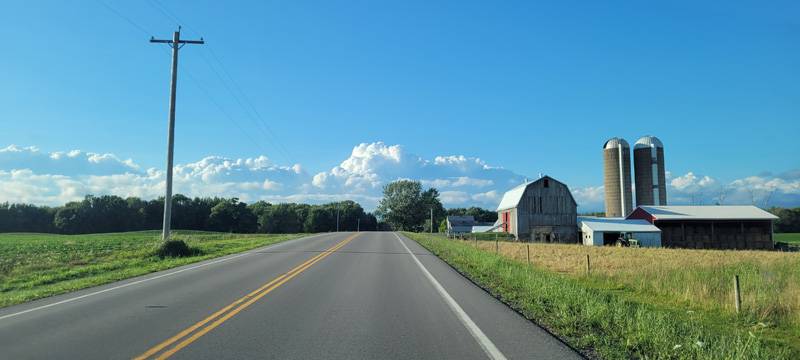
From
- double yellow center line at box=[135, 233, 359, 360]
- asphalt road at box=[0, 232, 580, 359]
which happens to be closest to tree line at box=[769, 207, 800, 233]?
asphalt road at box=[0, 232, 580, 359]

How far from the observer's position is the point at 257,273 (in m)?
15.1

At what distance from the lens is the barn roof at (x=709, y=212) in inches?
2264

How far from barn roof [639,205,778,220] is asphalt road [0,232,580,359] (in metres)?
54.4

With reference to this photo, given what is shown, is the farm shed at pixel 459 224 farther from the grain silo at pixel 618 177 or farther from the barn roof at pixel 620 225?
the barn roof at pixel 620 225

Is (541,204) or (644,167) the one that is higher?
(644,167)

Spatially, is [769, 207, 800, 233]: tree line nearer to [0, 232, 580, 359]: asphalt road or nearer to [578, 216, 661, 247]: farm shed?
[578, 216, 661, 247]: farm shed

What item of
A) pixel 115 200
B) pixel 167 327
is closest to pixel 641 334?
pixel 167 327

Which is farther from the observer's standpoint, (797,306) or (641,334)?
(797,306)

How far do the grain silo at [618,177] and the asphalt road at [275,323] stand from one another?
63.0 meters

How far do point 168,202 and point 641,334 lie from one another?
23.5 m

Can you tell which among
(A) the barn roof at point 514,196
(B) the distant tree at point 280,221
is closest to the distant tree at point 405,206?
(B) the distant tree at point 280,221

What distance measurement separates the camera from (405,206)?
128500 mm

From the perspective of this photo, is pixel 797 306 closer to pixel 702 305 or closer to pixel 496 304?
pixel 702 305

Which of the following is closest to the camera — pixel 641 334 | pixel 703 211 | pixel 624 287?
pixel 641 334
